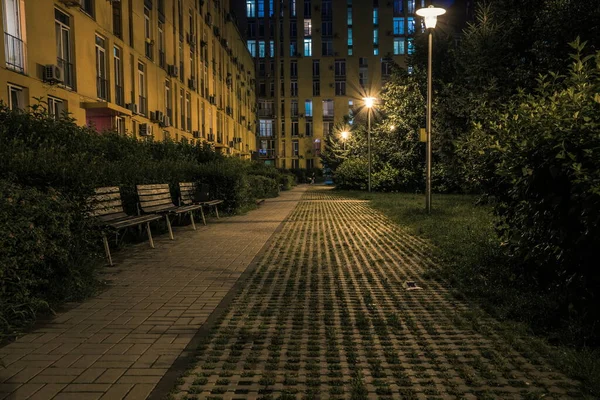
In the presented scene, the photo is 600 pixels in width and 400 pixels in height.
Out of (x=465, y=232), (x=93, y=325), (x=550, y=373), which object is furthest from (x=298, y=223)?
(x=550, y=373)

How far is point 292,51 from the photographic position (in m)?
72.8

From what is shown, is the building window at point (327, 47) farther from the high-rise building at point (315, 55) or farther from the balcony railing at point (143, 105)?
the balcony railing at point (143, 105)

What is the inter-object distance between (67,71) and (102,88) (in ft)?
9.09

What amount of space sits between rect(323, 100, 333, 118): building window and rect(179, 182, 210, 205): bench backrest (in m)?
61.7

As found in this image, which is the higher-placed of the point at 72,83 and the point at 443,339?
the point at 72,83

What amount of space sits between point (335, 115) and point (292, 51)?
1210cm

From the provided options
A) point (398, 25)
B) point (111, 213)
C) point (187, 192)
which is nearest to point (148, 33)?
point (187, 192)

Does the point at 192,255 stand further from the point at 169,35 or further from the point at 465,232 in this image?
the point at 169,35

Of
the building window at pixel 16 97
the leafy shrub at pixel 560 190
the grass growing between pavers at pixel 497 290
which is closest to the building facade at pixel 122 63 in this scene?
the building window at pixel 16 97

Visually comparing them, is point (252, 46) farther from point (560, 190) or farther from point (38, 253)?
point (560, 190)

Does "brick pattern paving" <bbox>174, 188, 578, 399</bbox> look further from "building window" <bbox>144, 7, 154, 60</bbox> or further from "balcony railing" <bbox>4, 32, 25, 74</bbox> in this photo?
"building window" <bbox>144, 7, 154, 60</bbox>

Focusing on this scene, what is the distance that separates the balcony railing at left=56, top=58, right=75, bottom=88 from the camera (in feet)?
56.6

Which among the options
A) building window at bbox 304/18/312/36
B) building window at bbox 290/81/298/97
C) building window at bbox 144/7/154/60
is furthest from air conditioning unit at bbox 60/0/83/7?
building window at bbox 304/18/312/36

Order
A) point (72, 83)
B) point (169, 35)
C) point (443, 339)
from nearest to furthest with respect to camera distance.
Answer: point (443, 339)
point (72, 83)
point (169, 35)
